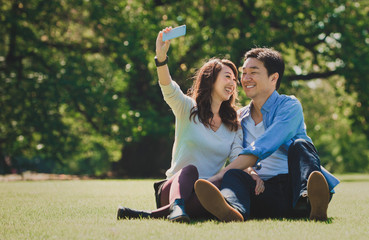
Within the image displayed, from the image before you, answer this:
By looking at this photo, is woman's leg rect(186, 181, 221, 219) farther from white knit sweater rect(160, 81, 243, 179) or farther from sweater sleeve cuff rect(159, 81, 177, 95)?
Result: sweater sleeve cuff rect(159, 81, 177, 95)

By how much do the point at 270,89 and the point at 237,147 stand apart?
694 millimetres

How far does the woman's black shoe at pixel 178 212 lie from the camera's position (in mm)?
3535

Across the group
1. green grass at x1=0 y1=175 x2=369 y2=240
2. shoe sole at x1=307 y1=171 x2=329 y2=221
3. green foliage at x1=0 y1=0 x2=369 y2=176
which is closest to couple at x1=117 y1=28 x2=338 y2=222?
shoe sole at x1=307 y1=171 x2=329 y2=221

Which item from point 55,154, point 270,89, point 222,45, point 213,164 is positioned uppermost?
point 222,45

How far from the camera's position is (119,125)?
51.3ft

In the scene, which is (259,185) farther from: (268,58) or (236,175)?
(268,58)

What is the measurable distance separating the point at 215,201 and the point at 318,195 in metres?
0.85

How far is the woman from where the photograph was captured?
13.0 feet

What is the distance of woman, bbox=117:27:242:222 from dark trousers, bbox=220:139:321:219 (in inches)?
12.1

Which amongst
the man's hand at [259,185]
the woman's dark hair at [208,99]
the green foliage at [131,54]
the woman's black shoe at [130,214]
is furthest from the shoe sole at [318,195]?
the green foliage at [131,54]

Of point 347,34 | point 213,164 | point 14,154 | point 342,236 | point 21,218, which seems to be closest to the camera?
point 342,236

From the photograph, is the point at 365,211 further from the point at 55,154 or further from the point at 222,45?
the point at 55,154

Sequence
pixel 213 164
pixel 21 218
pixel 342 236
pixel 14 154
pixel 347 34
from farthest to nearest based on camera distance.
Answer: pixel 14 154 < pixel 347 34 < pixel 213 164 < pixel 21 218 < pixel 342 236

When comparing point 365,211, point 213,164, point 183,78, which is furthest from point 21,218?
point 183,78
